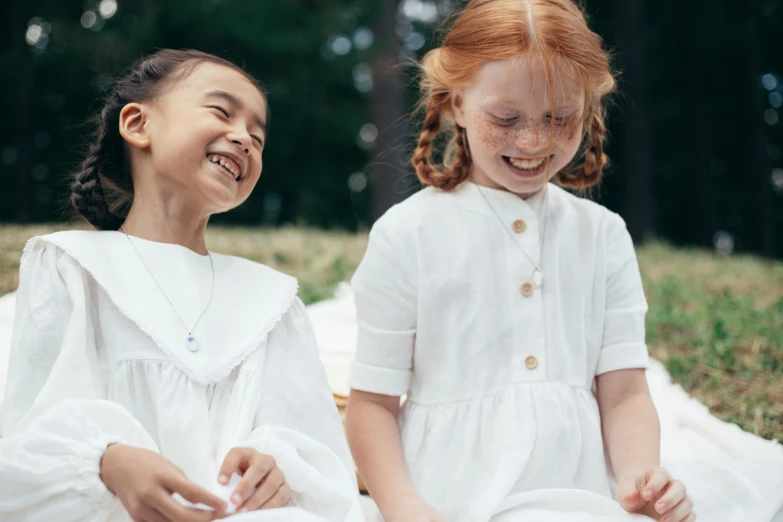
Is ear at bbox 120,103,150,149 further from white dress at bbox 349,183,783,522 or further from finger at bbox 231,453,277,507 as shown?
finger at bbox 231,453,277,507

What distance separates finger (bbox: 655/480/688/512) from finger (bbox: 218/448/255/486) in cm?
82

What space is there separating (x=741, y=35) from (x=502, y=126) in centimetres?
1441

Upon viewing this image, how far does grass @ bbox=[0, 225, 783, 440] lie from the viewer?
3074 millimetres

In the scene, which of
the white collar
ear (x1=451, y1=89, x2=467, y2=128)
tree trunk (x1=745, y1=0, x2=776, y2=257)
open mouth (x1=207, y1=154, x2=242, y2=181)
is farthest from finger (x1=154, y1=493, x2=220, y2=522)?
tree trunk (x1=745, y1=0, x2=776, y2=257)

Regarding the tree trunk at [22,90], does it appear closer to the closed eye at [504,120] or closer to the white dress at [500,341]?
the white dress at [500,341]

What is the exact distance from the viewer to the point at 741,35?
14562 mm

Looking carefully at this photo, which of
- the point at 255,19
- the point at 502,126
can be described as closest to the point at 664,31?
the point at 255,19

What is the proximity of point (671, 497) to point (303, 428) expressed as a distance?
783 mm

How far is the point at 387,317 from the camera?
204 centimetres

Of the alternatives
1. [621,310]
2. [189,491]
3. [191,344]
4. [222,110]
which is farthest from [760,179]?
[189,491]

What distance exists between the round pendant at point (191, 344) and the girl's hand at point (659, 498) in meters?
0.96

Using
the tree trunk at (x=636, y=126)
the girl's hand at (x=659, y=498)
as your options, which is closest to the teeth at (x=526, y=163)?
the girl's hand at (x=659, y=498)

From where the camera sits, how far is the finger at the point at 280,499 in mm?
1515

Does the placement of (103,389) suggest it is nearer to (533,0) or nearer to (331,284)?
(533,0)
